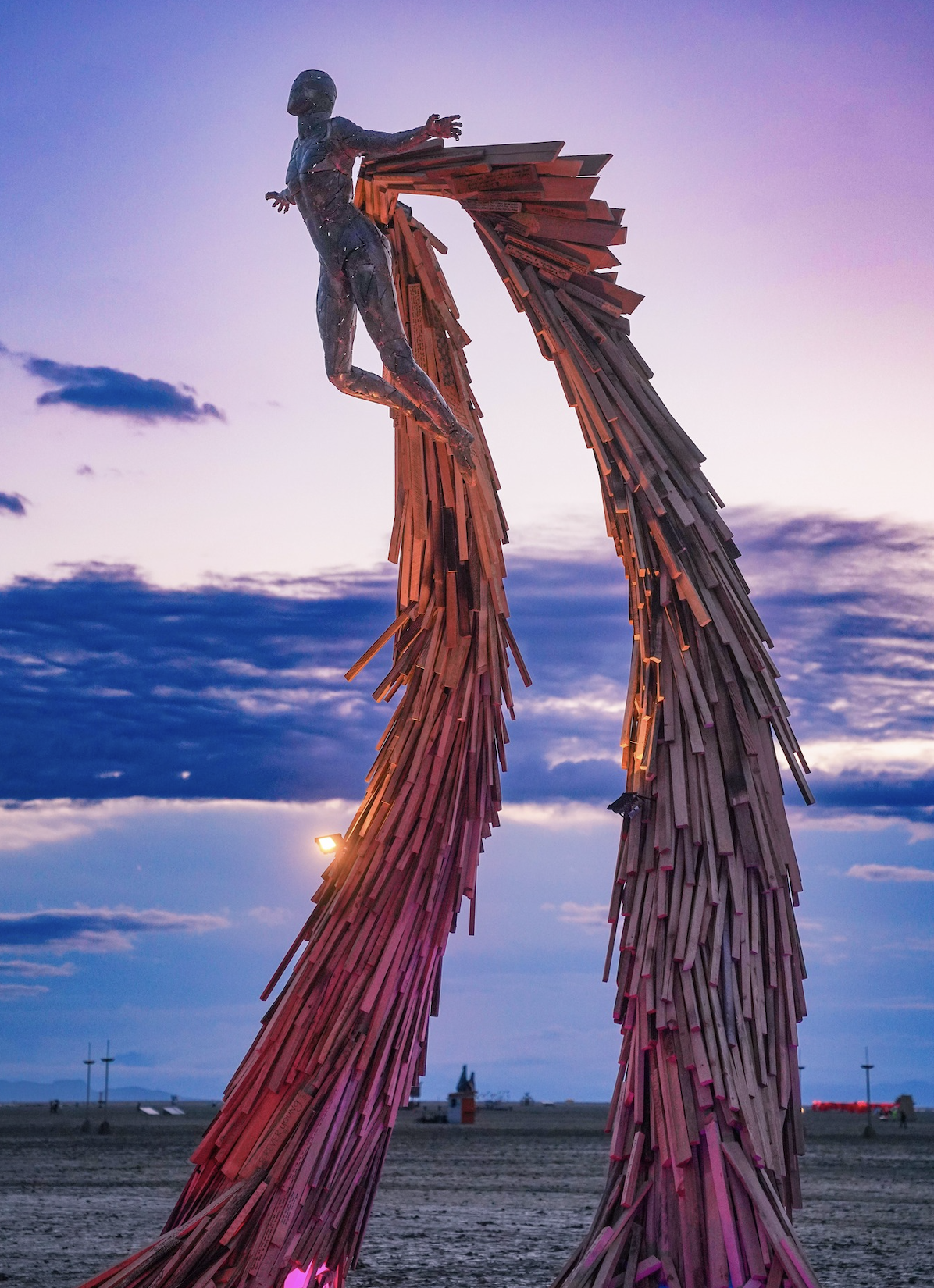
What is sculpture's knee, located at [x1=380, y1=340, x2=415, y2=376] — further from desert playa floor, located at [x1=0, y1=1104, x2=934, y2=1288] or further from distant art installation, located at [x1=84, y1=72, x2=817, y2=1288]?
desert playa floor, located at [x1=0, y1=1104, x2=934, y2=1288]

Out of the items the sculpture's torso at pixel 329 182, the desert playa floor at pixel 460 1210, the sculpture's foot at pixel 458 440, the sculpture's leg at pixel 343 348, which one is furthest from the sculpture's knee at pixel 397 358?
the desert playa floor at pixel 460 1210

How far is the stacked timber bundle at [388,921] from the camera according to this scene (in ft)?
29.8

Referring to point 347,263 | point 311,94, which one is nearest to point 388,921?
point 347,263

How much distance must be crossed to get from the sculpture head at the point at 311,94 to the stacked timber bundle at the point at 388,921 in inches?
35.1

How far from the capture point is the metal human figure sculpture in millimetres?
9359

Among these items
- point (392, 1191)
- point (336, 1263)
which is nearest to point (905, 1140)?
point (392, 1191)

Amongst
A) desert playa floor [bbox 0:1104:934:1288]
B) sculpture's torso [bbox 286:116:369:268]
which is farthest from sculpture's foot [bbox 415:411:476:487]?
desert playa floor [bbox 0:1104:934:1288]

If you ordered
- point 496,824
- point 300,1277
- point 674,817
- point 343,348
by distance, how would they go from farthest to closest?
1. point 496,824
2. point 343,348
3. point 300,1277
4. point 674,817

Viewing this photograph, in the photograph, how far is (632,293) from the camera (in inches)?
367

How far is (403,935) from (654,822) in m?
1.86

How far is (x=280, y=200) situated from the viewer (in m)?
9.91

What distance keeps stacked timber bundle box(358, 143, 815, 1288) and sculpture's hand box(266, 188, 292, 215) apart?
57 cm

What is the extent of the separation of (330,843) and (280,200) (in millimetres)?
4282

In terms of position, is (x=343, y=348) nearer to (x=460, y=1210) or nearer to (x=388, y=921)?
(x=388, y=921)
